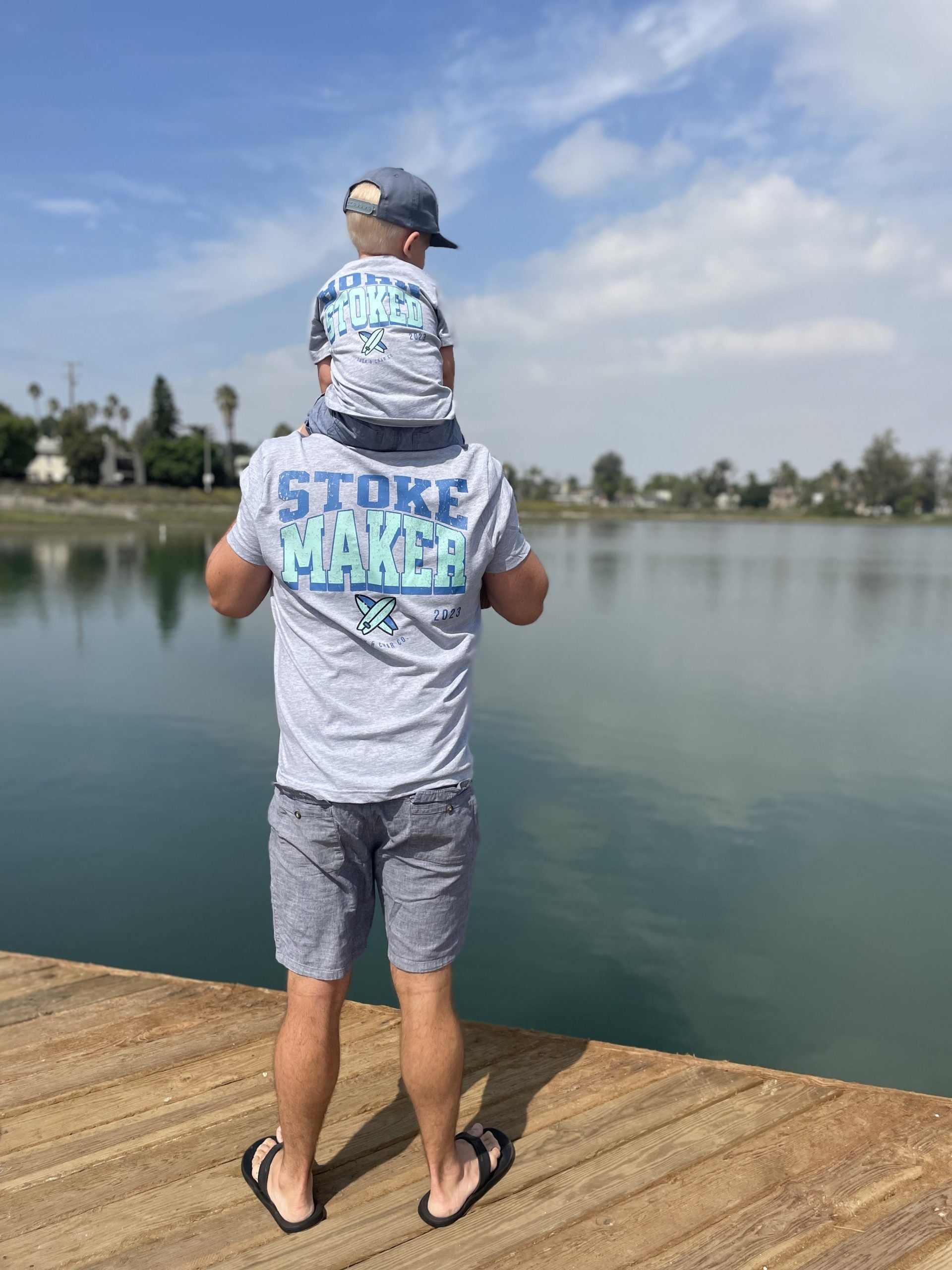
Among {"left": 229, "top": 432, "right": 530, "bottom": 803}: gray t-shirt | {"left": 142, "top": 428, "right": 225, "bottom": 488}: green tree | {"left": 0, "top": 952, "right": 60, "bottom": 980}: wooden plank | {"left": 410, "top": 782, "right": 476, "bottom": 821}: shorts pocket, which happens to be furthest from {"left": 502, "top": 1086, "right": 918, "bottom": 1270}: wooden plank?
{"left": 142, "top": 428, "right": 225, "bottom": 488}: green tree

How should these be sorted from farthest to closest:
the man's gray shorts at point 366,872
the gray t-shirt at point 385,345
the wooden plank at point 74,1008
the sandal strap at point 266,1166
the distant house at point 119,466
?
the distant house at point 119,466
the wooden plank at point 74,1008
the sandal strap at point 266,1166
the man's gray shorts at point 366,872
the gray t-shirt at point 385,345

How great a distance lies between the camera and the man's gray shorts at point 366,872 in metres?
1.99

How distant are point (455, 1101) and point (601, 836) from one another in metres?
5.74

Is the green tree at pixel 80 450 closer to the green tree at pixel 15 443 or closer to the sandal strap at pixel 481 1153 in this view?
the green tree at pixel 15 443

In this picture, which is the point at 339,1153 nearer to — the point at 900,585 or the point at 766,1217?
the point at 766,1217

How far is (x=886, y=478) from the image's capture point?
155875 mm

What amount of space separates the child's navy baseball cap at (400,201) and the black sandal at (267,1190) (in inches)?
85.1

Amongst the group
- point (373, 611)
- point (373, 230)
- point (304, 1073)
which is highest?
point (373, 230)

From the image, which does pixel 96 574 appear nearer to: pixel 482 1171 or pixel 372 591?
pixel 482 1171

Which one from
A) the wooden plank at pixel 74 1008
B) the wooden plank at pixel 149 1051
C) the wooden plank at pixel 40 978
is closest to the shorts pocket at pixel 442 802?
the wooden plank at pixel 149 1051

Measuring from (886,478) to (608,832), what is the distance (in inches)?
6522

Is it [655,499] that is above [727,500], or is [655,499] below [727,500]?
above

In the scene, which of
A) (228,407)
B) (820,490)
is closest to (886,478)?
(820,490)

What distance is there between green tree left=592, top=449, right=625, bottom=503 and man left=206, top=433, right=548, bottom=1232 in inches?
6280
